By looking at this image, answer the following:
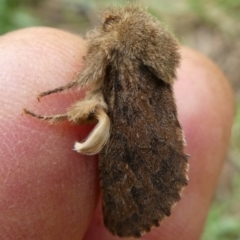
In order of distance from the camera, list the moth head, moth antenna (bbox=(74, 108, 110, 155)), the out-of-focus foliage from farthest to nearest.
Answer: the out-of-focus foliage < the moth head < moth antenna (bbox=(74, 108, 110, 155))

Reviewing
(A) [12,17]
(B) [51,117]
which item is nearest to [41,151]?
(B) [51,117]

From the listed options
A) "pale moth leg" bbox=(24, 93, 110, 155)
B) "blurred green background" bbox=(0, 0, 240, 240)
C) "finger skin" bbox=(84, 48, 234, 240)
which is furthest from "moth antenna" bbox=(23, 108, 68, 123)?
"blurred green background" bbox=(0, 0, 240, 240)

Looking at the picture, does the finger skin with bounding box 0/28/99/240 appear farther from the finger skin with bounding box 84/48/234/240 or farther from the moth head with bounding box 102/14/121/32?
the finger skin with bounding box 84/48/234/240

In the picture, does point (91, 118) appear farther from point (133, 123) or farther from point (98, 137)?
point (133, 123)

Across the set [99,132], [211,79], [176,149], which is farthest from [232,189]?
[99,132]

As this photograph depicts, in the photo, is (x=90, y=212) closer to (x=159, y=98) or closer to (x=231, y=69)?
(x=159, y=98)

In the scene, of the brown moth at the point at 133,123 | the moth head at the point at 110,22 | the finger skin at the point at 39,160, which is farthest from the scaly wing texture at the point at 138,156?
the moth head at the point at 110,22
